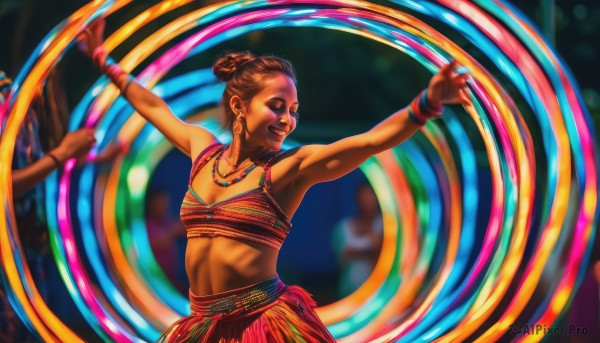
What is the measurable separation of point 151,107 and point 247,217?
30.1 inches

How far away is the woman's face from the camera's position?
3.43 m

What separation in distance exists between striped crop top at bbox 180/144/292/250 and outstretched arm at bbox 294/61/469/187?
0.46 ft

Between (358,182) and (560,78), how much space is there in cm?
312

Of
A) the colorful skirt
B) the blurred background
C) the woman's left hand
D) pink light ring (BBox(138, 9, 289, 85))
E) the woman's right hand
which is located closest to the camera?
the woman's left hand

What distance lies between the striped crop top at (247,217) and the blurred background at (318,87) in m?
1.88

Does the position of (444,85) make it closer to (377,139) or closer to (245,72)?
(377,139)

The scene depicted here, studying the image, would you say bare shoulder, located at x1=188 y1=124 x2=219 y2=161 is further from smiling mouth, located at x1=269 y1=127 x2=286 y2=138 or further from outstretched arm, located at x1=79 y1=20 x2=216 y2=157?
smiling mouth, located at x1=269 y1=127 x2=286 y2=138

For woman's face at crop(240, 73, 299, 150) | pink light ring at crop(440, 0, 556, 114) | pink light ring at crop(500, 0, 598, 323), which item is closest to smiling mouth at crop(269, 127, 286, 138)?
woman's face at crop(240, 73, 299, 150)

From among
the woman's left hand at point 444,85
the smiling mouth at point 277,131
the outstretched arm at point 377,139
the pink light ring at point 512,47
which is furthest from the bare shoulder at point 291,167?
the pink light ring at point 512,47

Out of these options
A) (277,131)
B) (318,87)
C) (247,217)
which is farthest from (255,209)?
(318,87)

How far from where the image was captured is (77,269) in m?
4.23

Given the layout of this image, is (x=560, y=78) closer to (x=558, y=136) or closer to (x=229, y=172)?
(x=558, y=136)

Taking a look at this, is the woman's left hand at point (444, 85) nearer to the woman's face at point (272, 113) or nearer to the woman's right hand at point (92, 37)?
the woman's face at point (272, 113)

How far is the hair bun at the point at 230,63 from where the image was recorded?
359 cm
